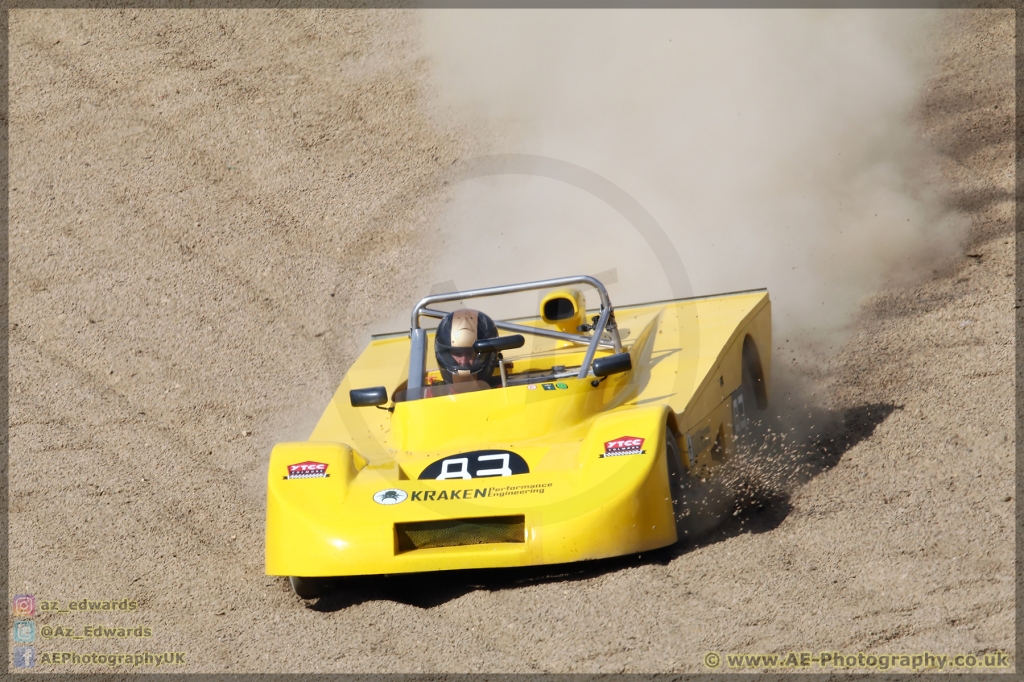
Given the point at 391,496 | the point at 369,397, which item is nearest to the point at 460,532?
the point at 391,496

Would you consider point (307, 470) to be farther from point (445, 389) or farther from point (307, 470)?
point (445, 389)

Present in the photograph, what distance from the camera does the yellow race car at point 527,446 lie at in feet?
17.5

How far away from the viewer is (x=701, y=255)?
11.1 meters

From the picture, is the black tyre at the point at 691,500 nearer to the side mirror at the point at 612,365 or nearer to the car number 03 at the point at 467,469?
the side mirror at the point at 612,365

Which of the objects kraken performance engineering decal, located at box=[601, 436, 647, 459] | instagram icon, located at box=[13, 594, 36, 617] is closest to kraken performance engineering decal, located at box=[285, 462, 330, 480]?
kraken performance engineering decal, located at box=[601, 436, 647, 459]

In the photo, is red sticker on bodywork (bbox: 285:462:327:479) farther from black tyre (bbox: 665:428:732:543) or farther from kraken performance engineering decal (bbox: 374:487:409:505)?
black tyre (bbox: 665:428:732:543)

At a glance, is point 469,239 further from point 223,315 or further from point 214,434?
point 214,434

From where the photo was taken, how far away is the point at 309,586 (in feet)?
18.4

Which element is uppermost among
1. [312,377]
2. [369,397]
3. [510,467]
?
[312,377]

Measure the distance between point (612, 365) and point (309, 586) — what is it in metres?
2.10

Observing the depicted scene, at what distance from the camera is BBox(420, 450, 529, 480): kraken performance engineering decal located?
585 centimetres

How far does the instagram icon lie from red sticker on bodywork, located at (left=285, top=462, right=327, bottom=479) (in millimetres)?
1603

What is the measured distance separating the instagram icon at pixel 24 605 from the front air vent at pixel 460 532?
7.17 feet

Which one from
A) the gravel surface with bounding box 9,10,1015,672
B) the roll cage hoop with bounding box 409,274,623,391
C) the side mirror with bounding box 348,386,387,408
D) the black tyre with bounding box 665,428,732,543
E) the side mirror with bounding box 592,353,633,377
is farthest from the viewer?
the roll cage hoop with bounding box 409,274,623,391
